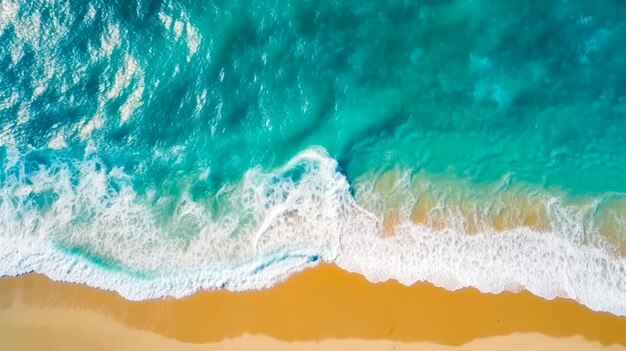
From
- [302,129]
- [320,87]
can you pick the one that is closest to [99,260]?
[302,129]

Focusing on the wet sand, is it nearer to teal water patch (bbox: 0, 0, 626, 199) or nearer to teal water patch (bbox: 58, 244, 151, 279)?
teal water patch (bbox: 58, 244, 151, 279)

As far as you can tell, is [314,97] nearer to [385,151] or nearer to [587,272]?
[385,151]

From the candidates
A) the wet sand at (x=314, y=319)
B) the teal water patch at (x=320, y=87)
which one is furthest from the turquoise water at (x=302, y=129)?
the wet sand at (x=314, y=319)

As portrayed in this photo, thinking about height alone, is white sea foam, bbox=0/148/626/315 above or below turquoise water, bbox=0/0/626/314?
below

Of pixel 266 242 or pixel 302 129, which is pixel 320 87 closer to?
pixel 302 129

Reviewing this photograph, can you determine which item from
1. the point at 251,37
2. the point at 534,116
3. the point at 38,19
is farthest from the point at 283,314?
the point at 38,19

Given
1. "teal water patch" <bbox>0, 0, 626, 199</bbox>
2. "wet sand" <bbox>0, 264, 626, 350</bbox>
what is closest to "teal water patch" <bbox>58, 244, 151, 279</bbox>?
"wet sand" <bbox>0, 264, 626, 350</bbox>

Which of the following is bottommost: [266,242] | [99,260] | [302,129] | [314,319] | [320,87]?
[314,319]
